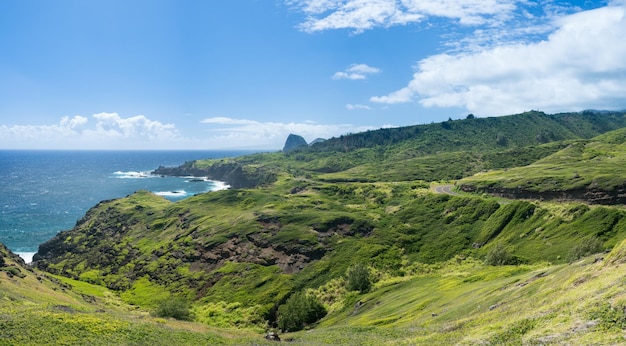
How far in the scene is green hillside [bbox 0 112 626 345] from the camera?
A: 36.5 meters

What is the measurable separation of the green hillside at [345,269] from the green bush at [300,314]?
28cm

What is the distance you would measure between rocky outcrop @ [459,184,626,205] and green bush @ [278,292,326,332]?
88444 millimetres

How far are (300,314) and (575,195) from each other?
9577 cm

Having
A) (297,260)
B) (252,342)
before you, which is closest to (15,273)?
(252,342)

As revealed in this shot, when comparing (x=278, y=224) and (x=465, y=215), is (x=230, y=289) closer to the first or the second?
(x=278, y=224)

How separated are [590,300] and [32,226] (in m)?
220

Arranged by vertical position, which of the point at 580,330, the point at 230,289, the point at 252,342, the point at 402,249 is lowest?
the point at 230,289

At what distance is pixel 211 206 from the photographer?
560 feet

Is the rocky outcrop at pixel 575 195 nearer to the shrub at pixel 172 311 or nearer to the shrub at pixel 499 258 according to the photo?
the shrub at pixel 499 258

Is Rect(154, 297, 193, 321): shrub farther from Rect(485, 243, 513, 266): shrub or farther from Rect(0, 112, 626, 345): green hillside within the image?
Rect(485, 243, 513, 266): shrub

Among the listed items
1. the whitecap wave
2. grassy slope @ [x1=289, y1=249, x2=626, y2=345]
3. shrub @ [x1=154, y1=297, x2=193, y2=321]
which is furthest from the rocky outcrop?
the whitecap wave

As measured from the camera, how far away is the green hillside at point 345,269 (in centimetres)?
3653

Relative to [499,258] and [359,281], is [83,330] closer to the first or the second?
[359,281]

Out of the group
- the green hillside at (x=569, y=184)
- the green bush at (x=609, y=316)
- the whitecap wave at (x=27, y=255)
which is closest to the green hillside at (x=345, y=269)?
the green bush at (x=609, y=316)
